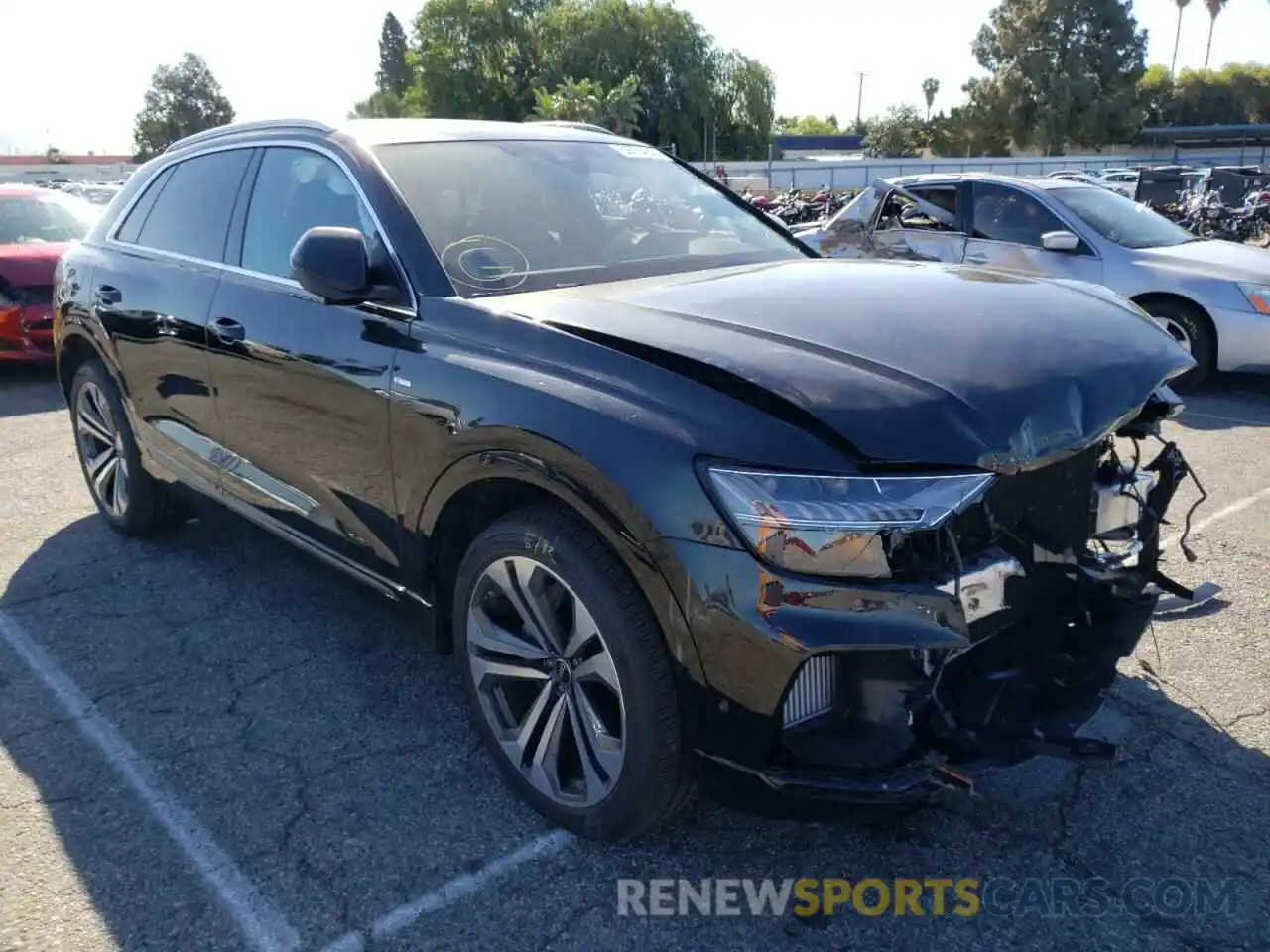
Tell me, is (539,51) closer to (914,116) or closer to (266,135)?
(914,116)

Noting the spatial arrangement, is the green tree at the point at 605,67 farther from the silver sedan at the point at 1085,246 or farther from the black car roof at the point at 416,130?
the black car roof at the point at 416,130

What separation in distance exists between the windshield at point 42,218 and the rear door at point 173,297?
18.6 ft

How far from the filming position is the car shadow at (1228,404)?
6648mm

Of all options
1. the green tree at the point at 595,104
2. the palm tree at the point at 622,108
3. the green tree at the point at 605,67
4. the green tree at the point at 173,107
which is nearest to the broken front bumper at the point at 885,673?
the green tree at the point at 595,104

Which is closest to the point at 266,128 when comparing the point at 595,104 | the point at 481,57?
the point at 595,104

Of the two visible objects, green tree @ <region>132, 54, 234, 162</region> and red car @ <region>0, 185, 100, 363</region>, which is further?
green tree @ <region>132, 54, 234, 162</region>

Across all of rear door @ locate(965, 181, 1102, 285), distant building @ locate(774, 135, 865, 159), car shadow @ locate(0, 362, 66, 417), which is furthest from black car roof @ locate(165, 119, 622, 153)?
distant building @ locate(774, 135, 865, 159)

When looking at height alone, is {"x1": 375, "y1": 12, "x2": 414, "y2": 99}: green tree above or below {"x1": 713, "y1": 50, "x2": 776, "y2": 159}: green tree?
above

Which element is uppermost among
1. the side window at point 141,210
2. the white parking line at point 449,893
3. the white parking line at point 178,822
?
the side window at point 141,210

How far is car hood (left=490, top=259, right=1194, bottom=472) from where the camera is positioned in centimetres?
207

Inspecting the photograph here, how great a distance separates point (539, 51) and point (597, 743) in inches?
3092

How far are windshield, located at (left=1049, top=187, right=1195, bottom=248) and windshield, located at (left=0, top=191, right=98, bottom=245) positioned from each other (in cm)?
885

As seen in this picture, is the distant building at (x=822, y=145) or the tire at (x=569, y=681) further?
the distant building at (x=822, y=145)

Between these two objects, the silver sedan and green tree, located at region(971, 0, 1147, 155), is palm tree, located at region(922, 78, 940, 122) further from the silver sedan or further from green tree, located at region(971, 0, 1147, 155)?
the silver sedan
